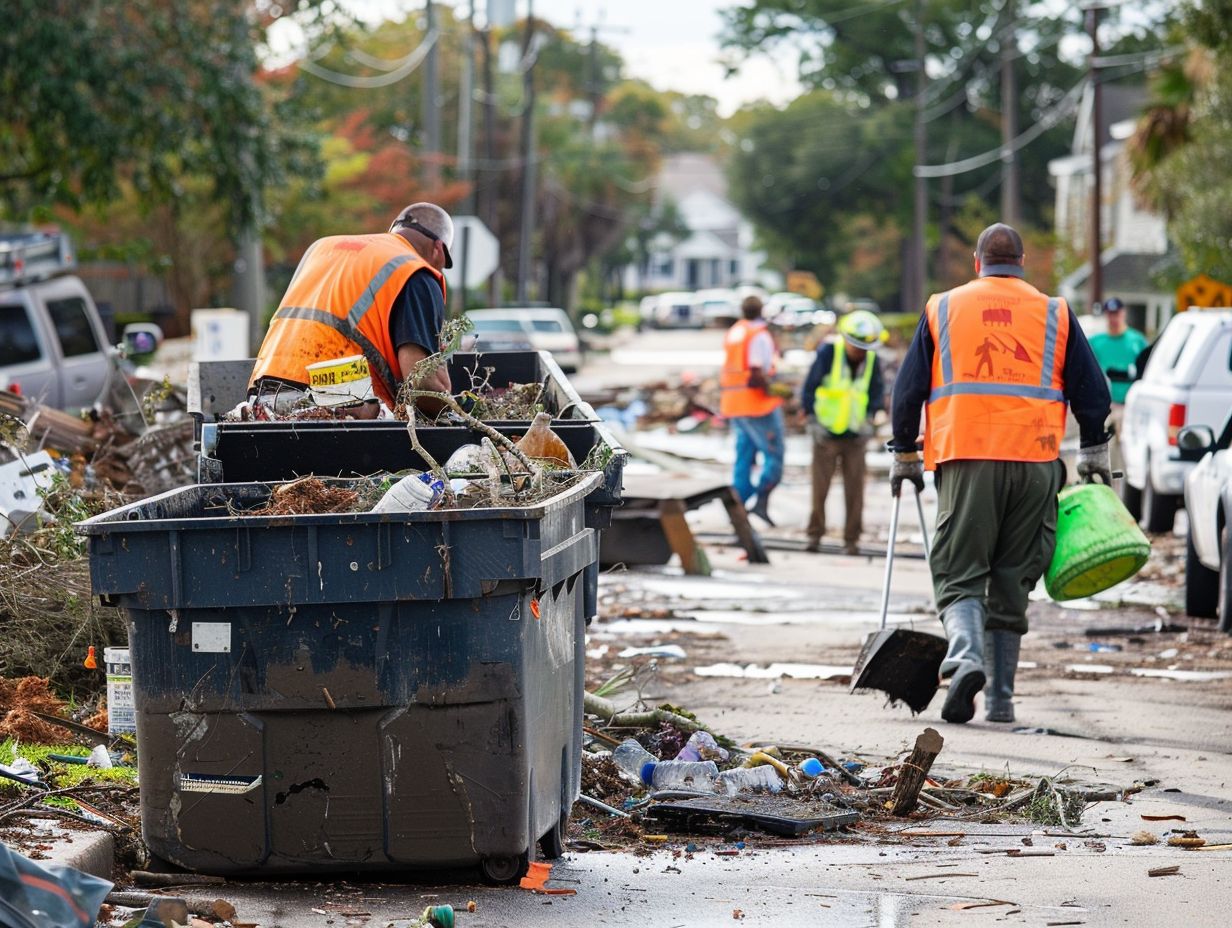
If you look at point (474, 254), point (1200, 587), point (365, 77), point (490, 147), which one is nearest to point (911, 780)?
point (1200, 587)

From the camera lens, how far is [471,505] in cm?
543

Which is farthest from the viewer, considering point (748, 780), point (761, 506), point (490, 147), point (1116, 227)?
point (490, 147)

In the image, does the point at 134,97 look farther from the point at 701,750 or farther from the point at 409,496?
the point at 409,496

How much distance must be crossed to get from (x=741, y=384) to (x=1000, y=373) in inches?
322

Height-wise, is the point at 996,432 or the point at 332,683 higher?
the point at 996,432

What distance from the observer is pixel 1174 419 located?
1468 centimetres

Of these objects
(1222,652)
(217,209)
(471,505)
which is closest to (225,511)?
(471,505)

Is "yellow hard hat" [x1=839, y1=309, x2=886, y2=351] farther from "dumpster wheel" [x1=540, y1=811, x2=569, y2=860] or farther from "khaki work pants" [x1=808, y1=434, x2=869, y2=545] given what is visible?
"dumpster wheel" [x1=540, y1=811, x2=569, y2=860]

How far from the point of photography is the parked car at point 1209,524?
34.9ft

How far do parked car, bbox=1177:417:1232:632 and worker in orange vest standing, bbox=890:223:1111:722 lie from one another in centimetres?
291

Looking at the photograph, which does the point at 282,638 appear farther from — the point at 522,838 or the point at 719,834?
the point at 719,834

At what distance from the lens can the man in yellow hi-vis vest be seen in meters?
14.9

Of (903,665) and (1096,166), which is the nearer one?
(903,665)

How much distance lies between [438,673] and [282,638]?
42cm
